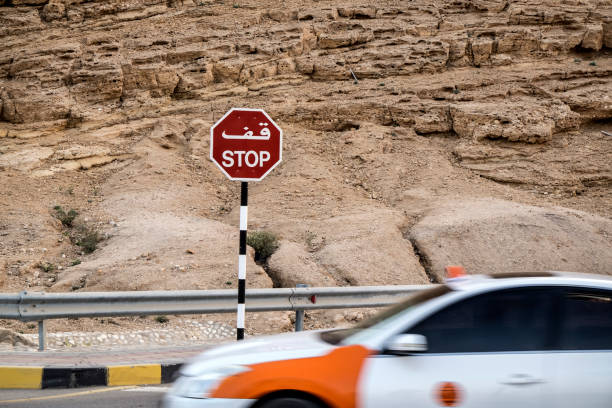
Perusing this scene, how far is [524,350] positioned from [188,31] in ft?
A: 76.2

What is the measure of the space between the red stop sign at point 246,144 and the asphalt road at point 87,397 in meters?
2.56

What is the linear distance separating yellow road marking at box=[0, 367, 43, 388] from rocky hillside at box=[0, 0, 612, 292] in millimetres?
5594

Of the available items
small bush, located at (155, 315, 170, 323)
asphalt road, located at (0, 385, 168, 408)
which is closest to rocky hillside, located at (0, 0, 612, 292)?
small bush, located at (155, 315, 170, 323)

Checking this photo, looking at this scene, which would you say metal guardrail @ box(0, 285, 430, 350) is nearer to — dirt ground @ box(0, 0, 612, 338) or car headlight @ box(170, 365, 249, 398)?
dirt ground @ box(0, 0, 612, 338)

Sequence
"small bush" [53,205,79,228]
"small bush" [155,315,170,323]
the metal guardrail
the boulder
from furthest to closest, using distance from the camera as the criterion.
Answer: "small bush" [53,205,79,228] → the boulder → "small bush" [155,315,170,323] → the metal guardrail

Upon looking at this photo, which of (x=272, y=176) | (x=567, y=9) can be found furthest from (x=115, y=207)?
(x=567, y=9)

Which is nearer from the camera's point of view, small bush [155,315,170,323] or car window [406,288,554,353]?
car window [406,288,554,353]

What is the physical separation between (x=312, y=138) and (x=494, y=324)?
59.6 ft

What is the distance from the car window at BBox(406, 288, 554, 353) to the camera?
4.01 meters

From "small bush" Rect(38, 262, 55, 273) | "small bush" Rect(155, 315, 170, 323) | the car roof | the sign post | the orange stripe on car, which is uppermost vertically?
the sign post

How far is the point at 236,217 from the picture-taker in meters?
17.4

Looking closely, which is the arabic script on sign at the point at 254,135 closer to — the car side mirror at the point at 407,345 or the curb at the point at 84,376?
the curb at the point at 84,376

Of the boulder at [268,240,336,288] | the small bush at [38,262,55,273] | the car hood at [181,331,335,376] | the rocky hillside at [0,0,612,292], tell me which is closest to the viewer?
the car hood at [181,331,335,376]

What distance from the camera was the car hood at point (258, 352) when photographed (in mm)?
4117
